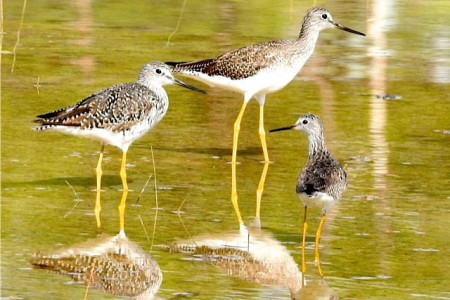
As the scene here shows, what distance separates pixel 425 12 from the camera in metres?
21.1

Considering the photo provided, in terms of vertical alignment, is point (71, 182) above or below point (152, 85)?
below

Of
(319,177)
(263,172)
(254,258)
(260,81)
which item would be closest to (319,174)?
(319,177)

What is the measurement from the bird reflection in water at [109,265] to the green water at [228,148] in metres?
0.12

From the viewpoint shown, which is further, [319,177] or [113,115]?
[113,115]

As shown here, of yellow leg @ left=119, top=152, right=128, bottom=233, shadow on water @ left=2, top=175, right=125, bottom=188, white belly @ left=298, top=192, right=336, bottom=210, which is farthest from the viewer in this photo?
shadow on water @ left=2, top=175, right=125, bottom=188

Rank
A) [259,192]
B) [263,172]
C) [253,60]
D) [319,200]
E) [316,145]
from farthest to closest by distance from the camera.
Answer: [253,60] → [263,172] → [259,192] → [316,145] → [319,200]

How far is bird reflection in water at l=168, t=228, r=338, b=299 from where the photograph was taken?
8383mm

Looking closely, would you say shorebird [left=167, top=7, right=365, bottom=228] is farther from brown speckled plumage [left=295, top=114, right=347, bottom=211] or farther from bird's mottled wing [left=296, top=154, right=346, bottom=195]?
bird's mottled wing [left=296, top=154, right=346, bottom=195]

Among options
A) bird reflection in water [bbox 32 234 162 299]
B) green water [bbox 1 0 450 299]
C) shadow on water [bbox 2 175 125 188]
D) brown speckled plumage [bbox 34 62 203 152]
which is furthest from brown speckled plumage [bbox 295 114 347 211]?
shadow on water [bbox 2 175 125 188]

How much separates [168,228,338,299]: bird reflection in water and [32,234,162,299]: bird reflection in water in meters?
0.43

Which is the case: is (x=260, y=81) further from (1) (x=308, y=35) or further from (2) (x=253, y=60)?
(1) (x=308, y=35)

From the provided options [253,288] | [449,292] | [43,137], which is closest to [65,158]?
[43,137]

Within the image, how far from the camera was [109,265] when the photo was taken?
8.70 m

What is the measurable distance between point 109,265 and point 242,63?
453cm
